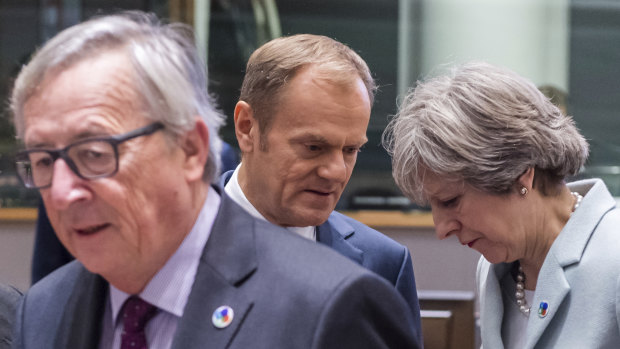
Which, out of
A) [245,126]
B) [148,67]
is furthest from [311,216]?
[148,67]

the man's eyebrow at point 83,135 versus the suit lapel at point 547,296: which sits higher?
the man's eyebrow at point 83,135

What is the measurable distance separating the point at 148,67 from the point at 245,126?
0.98 meters

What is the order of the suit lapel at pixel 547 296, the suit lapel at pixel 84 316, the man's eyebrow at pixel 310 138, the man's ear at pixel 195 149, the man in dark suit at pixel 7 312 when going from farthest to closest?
the man's eyebrow at pixel 310 138 < the suit lapel at pixel 547 296 < the man in dark suit at pixel 7 312 < the suit lapel at pixel 84 316 < the man's ear at pixel 195 149

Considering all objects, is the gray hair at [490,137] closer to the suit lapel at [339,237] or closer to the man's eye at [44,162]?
the suit lapel at [339,237]

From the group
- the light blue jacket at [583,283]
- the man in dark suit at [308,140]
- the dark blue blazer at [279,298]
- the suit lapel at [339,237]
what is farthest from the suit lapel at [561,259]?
the dark blue blazer at [279,298]

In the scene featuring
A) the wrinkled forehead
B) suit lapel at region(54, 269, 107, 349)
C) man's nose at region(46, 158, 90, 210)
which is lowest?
suit lapel at region(54, 269, 107, 349)

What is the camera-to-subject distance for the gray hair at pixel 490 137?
2113mm

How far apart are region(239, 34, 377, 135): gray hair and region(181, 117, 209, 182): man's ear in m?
0.83

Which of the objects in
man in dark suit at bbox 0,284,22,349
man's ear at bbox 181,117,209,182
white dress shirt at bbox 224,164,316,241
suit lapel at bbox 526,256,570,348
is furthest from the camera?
white dress shirt at bbox 224,164,316,241

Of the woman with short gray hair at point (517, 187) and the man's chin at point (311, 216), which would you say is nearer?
the woman with short gray hair at point (517, 187)

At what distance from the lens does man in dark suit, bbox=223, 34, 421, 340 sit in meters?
2.20

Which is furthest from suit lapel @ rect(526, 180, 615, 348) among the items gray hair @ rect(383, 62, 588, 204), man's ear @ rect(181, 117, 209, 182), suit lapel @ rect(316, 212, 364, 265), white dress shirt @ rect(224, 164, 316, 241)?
man's ear @ rect(181, 117, 209, 182)

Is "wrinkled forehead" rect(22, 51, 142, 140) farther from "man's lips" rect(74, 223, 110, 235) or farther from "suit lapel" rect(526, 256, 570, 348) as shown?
"suit lapel" rect(526, 256, 570, 348)

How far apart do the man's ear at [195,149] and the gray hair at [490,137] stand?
0.86 metres
